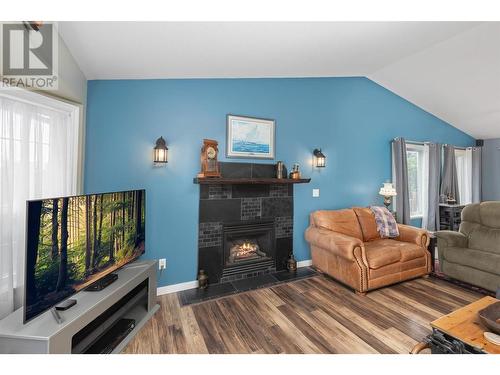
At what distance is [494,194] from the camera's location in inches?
213

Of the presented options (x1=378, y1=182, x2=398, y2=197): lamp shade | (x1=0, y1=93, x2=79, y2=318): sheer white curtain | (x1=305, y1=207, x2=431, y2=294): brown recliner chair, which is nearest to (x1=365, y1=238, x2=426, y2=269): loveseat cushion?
(x1=305, y1=207, x2=431, y2=294): brown recliner chair

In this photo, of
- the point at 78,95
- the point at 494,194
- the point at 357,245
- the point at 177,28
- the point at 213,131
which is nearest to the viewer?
the point at 177,28

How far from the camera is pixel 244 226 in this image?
312 cm

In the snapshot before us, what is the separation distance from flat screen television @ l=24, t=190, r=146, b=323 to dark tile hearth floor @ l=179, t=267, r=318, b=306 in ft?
Answer: 2.76

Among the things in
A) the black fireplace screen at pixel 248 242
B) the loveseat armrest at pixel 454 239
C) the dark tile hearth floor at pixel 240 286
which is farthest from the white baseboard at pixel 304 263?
the loveseat armrest at pixel 454 239

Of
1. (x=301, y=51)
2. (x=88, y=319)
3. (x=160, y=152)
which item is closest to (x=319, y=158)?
(x=301, y=51)

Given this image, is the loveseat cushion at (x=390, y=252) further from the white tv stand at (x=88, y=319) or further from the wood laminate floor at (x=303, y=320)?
the white tv stand at (x=88, y=319)

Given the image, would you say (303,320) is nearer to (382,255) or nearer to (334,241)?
(334,241)

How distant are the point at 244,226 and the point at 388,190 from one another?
8.45 feet

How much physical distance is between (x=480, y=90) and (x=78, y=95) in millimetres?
5539

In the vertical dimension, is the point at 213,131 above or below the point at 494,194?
above

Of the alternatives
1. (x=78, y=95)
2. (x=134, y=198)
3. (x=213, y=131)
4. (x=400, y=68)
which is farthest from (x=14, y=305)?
(x=400, y=68)

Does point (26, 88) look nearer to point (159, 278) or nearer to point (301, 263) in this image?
point (159, 278)

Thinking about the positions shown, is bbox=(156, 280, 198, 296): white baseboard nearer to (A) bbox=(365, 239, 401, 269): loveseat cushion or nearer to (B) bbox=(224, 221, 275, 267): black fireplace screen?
(B) bbox=(224, 221, 275, 267): black fireplace screen
